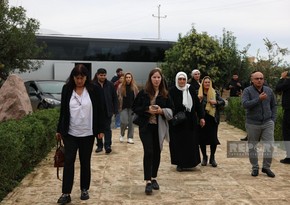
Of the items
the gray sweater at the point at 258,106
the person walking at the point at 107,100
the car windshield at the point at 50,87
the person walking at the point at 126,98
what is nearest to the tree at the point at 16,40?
the car windshield at the point at 50,87

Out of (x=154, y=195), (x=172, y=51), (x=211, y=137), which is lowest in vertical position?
(x=154, y=195)

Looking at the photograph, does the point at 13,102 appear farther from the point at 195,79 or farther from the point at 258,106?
the point at 258,106

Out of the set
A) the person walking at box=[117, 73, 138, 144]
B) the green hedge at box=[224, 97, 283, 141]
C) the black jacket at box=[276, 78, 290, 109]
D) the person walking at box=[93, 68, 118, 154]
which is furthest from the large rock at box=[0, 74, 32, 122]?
the green hedge at box=[224, 97, 283, 141]

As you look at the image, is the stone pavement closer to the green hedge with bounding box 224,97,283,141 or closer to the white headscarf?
the white headscarf

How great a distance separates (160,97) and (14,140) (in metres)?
1.99

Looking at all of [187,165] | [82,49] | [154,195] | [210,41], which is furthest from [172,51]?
[154,195]

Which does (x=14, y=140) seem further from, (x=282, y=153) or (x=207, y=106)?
(x=282, y=153)

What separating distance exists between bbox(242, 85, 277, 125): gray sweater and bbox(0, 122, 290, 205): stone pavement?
35.4 inches

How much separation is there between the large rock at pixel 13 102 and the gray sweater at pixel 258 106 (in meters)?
5.06

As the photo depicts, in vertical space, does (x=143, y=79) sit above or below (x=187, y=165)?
above

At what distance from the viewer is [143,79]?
23688 millimetres

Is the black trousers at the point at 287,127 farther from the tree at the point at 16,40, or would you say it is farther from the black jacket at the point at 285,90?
the tree at the point at 16,40

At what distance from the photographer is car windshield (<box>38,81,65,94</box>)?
15.1 meters

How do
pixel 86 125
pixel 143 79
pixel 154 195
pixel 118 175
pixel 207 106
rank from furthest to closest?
pixel 143 79 < pixel 207 106 < pixel 118 175 < pixel 154 195 < pixel 86 125
